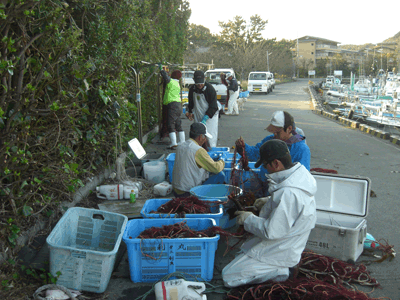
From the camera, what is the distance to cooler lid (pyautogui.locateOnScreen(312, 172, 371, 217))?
15.4 ft

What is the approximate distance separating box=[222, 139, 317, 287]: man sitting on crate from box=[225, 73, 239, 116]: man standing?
1534cm

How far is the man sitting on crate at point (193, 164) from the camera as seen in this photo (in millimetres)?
5355

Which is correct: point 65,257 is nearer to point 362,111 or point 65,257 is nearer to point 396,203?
point 396,203

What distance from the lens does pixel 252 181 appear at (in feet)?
18.3

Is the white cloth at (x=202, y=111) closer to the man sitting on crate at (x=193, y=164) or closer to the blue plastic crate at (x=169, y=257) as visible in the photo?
the man sitting on crate at (x=193, y=164)

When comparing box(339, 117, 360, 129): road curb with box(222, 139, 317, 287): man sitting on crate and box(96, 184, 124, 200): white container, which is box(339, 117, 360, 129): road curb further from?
box(222, 139, 317, 287): man sitting on crate

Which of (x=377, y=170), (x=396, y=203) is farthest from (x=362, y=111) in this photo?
(x=396, y=203)

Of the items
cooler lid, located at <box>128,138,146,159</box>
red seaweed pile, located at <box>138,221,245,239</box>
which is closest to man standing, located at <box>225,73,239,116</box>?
cooler lid, located at <box>128,138,146,159</box>

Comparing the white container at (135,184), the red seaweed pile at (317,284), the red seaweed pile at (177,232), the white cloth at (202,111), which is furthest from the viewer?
the white cloth at (202,111)

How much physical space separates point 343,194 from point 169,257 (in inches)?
94.6

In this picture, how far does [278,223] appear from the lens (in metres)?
3.42

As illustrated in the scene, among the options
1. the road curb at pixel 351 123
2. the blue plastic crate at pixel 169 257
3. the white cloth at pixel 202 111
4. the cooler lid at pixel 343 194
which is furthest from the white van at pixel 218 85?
the blue plastic crate at pixel 169 257

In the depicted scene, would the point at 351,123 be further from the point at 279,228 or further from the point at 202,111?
the point at 279,228

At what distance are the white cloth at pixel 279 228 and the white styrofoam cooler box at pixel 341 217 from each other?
0.91m
